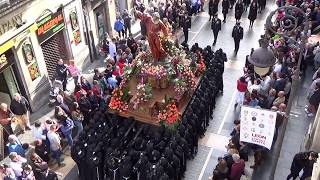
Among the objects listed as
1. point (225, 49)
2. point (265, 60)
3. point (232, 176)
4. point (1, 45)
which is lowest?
point (225, 49)

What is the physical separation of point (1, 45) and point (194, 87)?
716cm

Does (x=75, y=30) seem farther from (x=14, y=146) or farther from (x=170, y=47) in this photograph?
(x=14, y=146)

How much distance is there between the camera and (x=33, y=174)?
36.7 ft

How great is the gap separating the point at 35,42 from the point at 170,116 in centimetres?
650

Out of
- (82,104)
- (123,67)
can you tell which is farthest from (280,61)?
(82,104)

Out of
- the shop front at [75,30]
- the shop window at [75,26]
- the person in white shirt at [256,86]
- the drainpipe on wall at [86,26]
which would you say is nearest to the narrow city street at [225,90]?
the person in white shirt at [256,86]

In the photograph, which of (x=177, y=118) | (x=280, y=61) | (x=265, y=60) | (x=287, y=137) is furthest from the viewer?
(x=280, y=61)

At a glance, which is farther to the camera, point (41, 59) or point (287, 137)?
point (41, 59)

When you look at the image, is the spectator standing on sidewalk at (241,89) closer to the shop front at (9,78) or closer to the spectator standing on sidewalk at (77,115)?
the spectator standing on sidewalk at (77,115)

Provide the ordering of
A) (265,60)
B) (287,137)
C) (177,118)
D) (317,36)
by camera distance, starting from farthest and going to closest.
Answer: (317,36) → (287,137) → (177,118) → (265,60)

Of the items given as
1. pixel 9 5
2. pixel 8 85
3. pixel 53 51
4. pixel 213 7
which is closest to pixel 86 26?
pixel 53 51

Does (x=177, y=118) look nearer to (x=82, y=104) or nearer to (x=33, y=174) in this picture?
(x=82, y=104)

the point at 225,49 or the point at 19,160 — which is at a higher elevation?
the point at 19,160

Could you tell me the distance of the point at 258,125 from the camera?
32.7 feet
